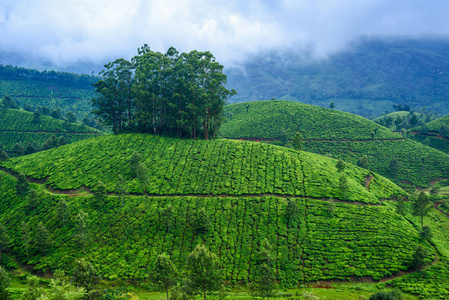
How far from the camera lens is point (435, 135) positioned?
457 feet

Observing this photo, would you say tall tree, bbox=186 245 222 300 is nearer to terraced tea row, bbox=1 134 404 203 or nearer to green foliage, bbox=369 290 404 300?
green foliage, bbox=369 290 404 300

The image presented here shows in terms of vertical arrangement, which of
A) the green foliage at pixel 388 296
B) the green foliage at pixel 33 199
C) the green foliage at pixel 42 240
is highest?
the green foliage at pixel 33 199

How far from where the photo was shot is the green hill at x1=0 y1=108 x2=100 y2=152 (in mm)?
129587

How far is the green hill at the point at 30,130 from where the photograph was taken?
12959cm

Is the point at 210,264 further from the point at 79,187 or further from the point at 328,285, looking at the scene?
the point at 79,187

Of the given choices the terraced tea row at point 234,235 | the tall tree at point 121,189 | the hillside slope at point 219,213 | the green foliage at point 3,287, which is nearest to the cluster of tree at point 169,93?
the hillside slope at point 219,213

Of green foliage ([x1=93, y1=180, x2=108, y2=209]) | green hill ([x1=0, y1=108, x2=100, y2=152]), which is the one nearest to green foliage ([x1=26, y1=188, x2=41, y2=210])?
green foliage ([x1=93, y1=180, x2=108, y2=209])

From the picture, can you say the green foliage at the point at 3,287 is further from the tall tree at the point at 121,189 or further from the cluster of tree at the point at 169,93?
the cluster of tree at the point at 169,93

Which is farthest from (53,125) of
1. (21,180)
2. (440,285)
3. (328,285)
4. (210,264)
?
(440,285)

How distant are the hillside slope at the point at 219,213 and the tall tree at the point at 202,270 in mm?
11042

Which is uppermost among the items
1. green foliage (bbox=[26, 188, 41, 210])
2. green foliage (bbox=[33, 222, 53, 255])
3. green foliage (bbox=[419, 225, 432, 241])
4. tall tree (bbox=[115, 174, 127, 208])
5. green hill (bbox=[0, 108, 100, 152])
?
green hill (bbox=[0, 108, 100, 152])

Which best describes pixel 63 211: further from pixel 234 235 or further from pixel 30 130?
pixel 30 130

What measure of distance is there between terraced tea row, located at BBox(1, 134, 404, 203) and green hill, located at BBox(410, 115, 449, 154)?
7529cm

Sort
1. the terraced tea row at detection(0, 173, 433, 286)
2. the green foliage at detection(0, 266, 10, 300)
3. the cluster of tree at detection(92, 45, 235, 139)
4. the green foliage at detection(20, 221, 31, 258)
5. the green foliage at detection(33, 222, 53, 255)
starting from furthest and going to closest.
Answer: the cluster of tree at detection(92, 45, 235, 139)
the green foliage at detection(20, 221, 31, 258)
the green foliage at detection(33, 222, 53, 255)
the terraced tea row at detection(0, 173, 433, 286)
the green foliage at detection(0, 266, 10, 300)
